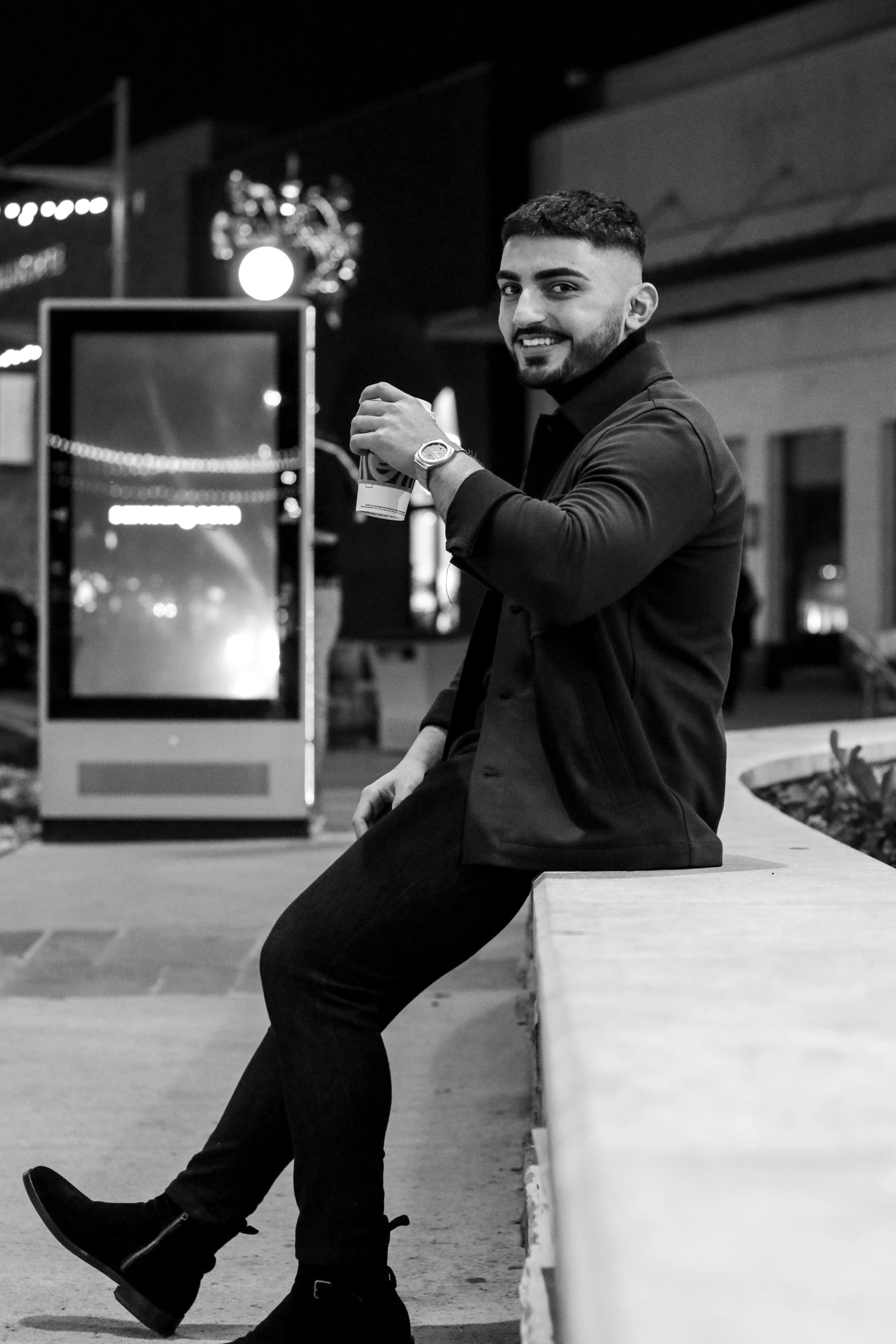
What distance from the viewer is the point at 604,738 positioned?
98.6 inches

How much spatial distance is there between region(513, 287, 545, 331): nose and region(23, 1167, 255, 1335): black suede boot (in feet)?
4.46

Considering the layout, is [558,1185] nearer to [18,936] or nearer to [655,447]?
[655,447]

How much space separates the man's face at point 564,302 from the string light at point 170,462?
572cm

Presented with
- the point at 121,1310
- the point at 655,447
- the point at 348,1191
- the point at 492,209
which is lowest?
the point at 121,1310

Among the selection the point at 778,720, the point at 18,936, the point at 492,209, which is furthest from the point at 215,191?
the point at 18,936

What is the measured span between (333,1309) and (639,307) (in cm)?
147

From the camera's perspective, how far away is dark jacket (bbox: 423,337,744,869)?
7.82 feet

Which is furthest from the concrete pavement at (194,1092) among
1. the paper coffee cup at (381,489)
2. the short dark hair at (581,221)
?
the short dark hair at (581,221)

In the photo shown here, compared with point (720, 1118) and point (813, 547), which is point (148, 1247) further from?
point (813, 547)

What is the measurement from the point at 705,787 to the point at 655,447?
1.63 feet

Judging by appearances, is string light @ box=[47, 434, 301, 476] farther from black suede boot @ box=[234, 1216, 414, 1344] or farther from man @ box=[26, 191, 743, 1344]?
black suede boot @ box=[234, 1216, 414, 1344]

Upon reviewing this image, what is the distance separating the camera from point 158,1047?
14.8 ft

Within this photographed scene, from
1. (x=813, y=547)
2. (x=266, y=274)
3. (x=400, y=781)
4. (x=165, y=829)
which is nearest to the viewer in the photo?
(x=400, y=781)

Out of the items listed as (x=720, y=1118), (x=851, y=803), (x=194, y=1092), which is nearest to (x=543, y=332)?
(x=720, y=1118)
